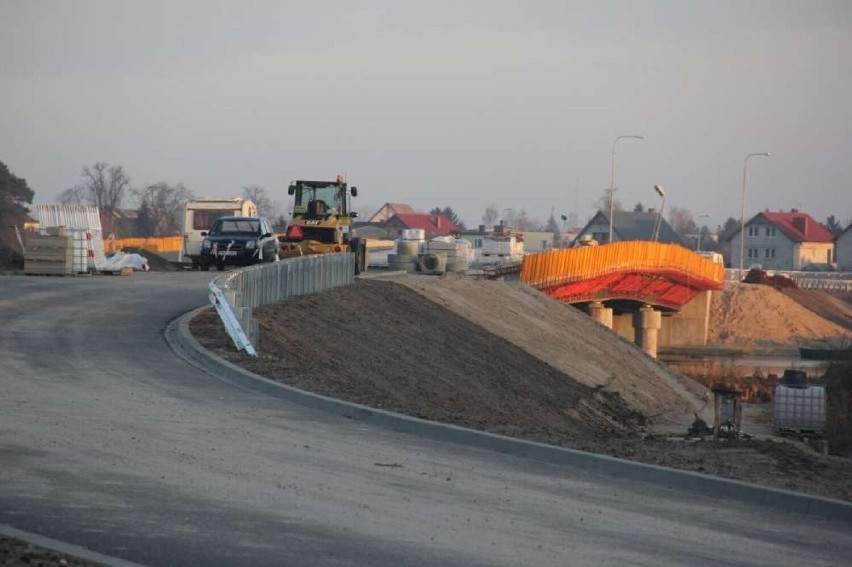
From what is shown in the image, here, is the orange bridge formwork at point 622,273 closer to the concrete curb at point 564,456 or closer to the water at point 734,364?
the water at point 734,364

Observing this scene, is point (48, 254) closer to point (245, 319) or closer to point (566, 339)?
point (245, 319)

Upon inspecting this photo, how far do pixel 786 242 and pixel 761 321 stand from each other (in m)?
70.2

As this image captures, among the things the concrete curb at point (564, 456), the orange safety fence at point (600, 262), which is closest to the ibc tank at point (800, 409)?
the concrete curb at point (564, 456)

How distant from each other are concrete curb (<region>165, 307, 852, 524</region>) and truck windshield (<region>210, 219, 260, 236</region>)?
2494cm

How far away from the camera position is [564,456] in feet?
41.2

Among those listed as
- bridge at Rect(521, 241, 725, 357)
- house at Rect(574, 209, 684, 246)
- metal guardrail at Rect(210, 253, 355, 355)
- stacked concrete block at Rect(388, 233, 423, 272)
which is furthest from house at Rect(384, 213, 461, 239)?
metal guardrail at Rect(210, 253, 355, 355)

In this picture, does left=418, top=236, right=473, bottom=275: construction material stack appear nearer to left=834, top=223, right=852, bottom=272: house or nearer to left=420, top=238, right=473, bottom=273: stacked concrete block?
left=420, top=238, right=473, bottom=273: stacked concrete block

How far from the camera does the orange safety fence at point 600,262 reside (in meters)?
57.3

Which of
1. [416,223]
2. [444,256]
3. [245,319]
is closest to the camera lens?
[245,319]

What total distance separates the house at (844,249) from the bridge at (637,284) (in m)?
69.5

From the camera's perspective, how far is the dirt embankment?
566 inches

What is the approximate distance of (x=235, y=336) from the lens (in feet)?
62.8

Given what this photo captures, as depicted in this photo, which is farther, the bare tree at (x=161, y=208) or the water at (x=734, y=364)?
the bare tree at (x=161, y=208)

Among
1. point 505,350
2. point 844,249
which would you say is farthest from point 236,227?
point 844,249
